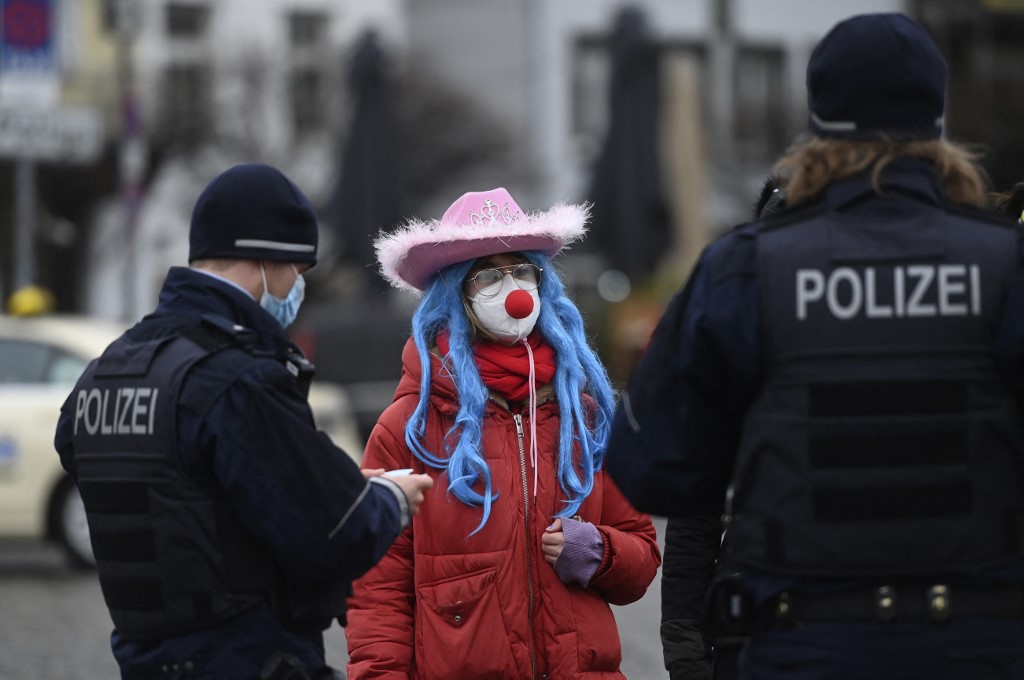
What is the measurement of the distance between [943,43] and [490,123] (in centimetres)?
1058

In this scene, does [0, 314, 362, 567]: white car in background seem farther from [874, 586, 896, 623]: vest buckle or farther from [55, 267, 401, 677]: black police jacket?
[874, 586, 896, 623]: vest buckle

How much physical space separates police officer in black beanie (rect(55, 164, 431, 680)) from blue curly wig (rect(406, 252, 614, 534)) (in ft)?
1.57

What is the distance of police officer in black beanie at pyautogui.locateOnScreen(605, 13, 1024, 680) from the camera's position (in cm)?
306

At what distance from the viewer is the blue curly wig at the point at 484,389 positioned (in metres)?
4.19

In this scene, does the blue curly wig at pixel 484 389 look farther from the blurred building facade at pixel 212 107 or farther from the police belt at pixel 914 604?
the blurred building facade at pixel 212 107

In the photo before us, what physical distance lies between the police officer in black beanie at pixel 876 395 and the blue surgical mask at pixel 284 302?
1018 millimetres

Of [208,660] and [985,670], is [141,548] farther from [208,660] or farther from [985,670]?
[985,670]

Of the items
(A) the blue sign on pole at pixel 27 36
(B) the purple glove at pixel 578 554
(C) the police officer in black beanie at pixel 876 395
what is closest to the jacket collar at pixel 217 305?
(B) the purple glove at pixel 578 554

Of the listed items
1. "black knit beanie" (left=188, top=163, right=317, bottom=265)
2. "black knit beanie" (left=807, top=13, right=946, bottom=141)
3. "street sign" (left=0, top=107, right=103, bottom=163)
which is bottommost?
"street sign" (left=0, top=107, right=103, bottom=163)

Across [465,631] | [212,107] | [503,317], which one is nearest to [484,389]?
[503,317]

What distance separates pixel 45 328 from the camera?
1304 cm

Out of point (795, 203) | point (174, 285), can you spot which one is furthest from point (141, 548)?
point (795, 203)

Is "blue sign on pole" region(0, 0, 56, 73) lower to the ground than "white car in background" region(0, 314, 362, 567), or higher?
higher

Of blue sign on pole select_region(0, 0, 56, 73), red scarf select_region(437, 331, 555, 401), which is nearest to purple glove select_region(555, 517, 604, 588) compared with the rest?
red scarf select_region(437, 331, 555, 401)
